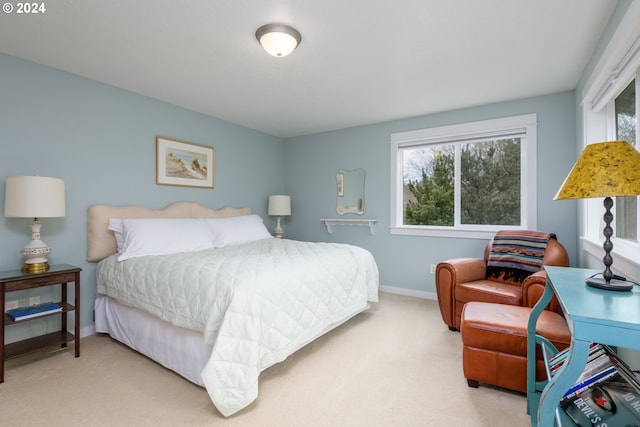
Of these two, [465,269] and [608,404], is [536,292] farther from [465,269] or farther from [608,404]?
[608,404]

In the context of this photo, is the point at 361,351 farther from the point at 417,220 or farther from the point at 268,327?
the point at 417,220

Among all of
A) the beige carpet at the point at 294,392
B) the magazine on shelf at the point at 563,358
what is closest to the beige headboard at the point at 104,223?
the beige carpet at the point at 294,392

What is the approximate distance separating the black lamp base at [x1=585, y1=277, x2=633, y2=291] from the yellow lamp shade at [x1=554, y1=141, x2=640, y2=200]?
388 mm

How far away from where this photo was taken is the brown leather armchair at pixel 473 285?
8.16 ft

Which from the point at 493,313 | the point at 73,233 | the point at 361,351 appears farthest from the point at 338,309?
the point at 73,233

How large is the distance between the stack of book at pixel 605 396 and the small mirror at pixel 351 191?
314cm

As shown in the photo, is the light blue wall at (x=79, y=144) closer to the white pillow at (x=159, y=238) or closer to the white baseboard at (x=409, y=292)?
the white pillow at (x=159, y=238)

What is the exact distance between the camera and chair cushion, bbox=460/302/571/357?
5.72 ft

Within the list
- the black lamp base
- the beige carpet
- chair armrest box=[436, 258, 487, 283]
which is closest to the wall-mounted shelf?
chair armrest box=[436, 258, 487, 283]

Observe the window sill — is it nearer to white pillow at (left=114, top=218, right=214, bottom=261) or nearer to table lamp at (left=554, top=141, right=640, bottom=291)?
table lamp at (left=554, top=141, right=640, bottom=291)

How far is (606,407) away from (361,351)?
151 cm

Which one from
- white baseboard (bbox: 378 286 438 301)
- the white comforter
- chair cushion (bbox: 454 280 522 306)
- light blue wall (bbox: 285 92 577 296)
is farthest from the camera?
white baseboard (bbox: 378 286 438 301)

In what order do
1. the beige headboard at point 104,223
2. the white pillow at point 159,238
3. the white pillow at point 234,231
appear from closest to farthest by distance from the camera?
the white pillow at point 159,238
the beige headboard at point 104,223
the white pillow at point 234,231

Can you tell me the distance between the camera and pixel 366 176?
14.0 ft
